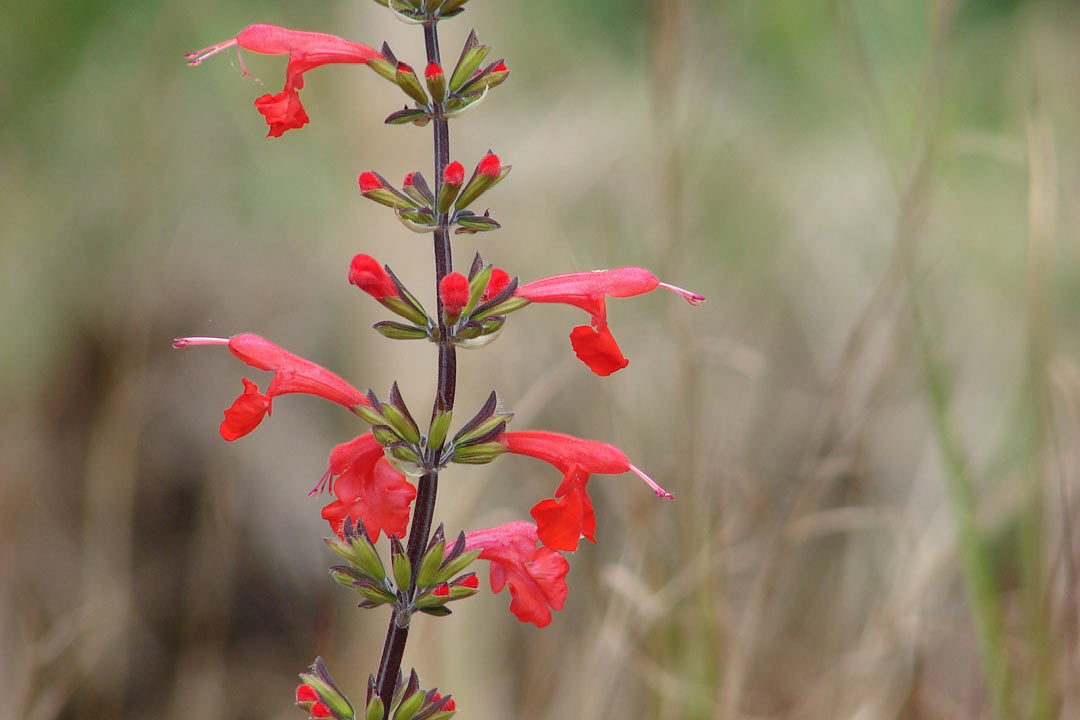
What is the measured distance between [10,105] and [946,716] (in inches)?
117

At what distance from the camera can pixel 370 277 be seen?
66 centimetres

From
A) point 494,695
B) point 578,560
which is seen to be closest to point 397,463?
point 578,560

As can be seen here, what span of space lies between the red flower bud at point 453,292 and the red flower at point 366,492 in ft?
0.37

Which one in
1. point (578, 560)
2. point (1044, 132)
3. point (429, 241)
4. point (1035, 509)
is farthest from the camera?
point (429, 241)

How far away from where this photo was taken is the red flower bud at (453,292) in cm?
63

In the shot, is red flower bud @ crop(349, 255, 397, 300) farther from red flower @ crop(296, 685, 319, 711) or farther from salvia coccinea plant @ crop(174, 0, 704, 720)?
red flower @ crop(296, 685, 319, 711)

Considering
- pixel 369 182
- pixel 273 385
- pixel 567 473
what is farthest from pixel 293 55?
pixel 567 473

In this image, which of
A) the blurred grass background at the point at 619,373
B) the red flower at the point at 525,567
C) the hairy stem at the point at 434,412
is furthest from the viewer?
the blurred grass background at the point at 619,373

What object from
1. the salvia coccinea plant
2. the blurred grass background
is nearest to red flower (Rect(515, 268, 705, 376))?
the salvia coccinea plant

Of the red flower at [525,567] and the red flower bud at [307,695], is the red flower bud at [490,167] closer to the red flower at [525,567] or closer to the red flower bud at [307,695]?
the red flower at [525,567]

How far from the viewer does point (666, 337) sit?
8.41 ft

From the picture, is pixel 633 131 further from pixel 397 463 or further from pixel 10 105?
pixel 397 463

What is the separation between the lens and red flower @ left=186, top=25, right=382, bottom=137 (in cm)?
69

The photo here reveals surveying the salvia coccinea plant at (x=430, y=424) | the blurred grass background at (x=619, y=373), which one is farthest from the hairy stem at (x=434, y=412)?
the blurred grass background at (x=619, y=373)
